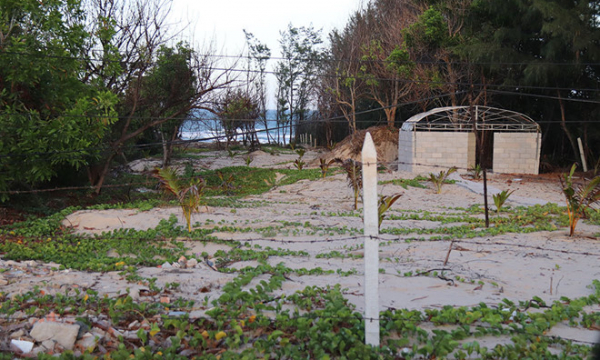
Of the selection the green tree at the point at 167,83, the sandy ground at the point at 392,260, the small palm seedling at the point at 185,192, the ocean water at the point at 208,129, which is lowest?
the sandy ground at the point at 392,260

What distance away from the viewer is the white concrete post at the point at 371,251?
3.75 m

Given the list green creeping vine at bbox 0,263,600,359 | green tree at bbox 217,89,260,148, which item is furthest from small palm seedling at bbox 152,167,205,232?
green creeping vine at bbox 0,263,600,359

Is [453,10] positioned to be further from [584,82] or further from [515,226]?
[515,226]

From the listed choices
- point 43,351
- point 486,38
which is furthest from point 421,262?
point 486,38

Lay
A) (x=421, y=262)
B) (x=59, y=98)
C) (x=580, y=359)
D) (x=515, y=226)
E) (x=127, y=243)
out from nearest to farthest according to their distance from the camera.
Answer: (x=580, y=359) → (x=421, y=262) → (x=127, y=243) → (x=515, y=226) → (x=59, y=98)

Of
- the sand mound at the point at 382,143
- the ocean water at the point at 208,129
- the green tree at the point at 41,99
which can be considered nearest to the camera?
the green tree at the point at 41,99

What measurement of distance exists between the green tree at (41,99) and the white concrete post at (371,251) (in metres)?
8.98

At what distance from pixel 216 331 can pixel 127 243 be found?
4660mm

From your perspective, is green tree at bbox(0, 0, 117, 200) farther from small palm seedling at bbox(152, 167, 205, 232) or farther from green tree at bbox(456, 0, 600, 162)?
green tree at bbox(456, 0, 600, 162)

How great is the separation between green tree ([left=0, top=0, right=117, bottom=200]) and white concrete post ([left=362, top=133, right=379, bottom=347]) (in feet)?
29.4

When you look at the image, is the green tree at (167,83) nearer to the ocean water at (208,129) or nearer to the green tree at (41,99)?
the ocean water at (208,129)

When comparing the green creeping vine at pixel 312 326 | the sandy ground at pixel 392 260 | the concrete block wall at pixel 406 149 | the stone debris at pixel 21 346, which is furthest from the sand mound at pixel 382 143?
the stone debris at pixel 21 346

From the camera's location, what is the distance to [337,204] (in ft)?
43.3

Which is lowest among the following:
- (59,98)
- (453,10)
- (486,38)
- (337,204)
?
(337,204)
